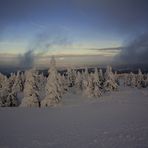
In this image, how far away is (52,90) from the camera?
4894cm

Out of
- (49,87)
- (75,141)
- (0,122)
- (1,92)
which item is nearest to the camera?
(75,141)

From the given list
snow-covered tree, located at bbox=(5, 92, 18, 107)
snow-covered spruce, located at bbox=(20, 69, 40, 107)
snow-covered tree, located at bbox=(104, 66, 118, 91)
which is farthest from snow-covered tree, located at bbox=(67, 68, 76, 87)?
snow-covered spruce, located at bbox=(20, 69, 40, 107)

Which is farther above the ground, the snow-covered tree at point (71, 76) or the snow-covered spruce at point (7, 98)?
the snow-covered tree at point (71, 76)

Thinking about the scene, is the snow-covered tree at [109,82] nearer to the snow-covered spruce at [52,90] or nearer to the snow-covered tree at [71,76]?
the snow-covered tree at [71,76]

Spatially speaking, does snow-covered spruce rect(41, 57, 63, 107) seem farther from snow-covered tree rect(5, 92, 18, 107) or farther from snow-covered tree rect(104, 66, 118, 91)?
snow-covered tree rect(104, 66, 118, 91)

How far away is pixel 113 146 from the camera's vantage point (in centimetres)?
1391

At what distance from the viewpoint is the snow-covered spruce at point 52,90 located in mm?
48562

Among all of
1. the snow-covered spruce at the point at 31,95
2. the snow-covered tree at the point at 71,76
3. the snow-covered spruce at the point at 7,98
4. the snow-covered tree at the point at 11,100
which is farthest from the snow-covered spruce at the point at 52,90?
the snow-covered tree at the point at 71,76

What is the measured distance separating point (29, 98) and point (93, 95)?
1284 inches

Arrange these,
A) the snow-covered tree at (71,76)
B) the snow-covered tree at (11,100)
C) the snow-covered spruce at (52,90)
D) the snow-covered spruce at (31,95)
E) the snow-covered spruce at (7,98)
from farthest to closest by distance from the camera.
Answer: the snow-covered tree at (71,76) < the snow-covered tree at (11,100) < the snow-covered spruce at (7,98) < the snow-covered spruce at (31,95) < the snow-covered spruce at (52,90)

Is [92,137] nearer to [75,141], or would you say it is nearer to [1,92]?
[75,141]

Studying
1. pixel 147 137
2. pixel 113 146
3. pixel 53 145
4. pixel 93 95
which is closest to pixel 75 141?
pixel 53 145

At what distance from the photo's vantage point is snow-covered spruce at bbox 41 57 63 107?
48.6 m

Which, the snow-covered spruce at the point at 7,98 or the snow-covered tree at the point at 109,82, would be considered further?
the snow-covered tree at the point at 109,82
